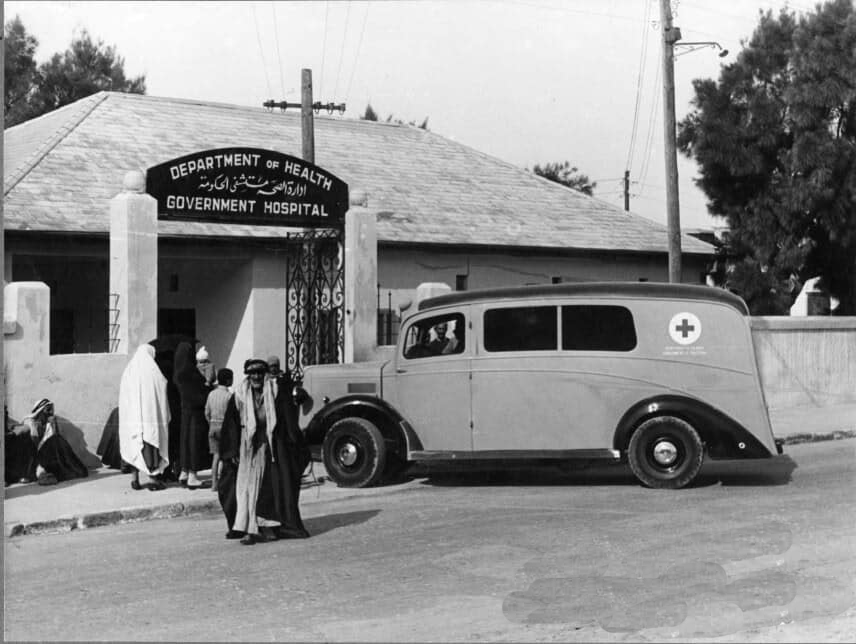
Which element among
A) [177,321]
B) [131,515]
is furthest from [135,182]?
[177,321]

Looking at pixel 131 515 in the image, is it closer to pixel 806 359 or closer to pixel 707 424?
pixel 707 424

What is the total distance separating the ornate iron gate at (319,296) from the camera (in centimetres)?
1828

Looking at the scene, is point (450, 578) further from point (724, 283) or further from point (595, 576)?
point (724, 283)

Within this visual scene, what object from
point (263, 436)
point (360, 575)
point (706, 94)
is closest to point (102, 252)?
point (263, 436)

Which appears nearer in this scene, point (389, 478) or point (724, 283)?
point (389, 478)

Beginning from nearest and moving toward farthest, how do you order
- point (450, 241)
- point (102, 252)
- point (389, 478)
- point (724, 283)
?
point (389, 478)
point (102, 252)
point (450, 241)
point (724, 283)

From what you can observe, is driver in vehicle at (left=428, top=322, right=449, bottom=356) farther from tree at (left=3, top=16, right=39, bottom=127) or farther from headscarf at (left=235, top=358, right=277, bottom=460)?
tree at (left=3, top=16, right=39, bottom=127)

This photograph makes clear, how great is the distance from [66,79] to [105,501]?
29776mm

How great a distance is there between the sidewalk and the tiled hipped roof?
5811 mm

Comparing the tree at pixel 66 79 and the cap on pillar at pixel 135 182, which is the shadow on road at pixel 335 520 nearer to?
the cap on pillar at pixel 135 182

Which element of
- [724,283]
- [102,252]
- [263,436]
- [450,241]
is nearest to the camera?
[263,436]

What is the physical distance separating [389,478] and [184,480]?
243 cm

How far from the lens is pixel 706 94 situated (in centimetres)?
2567

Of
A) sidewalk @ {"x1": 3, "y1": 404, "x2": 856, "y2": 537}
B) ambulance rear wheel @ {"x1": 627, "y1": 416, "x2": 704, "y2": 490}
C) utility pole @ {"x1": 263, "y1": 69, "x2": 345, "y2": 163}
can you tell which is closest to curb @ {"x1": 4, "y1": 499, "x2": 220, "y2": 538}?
sidewalk @ {"x1": 3, "y1": 404, "x2": 856, "y2": 537}
